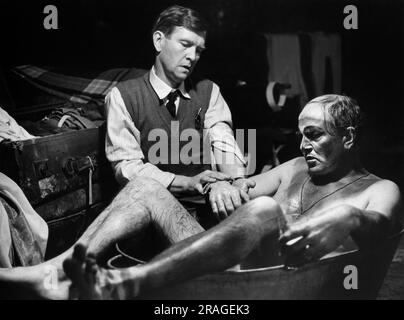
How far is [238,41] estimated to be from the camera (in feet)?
12.8

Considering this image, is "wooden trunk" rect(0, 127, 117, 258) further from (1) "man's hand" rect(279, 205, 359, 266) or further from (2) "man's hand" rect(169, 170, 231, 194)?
(1) "man's hand" rect(279, 205, 359, 266)

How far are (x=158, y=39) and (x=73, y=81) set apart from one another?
2.46ft

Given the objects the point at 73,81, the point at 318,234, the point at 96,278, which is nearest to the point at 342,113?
the point at 318,234

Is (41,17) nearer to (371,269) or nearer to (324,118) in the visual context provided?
(324,118)

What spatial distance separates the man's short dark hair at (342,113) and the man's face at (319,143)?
3 centimetres

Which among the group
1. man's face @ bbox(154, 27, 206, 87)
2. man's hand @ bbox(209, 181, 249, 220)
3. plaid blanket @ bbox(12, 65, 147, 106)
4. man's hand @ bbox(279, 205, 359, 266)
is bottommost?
man's hand @ bbox(279, 205, 359, 266)

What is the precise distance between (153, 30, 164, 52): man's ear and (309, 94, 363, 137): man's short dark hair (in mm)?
994

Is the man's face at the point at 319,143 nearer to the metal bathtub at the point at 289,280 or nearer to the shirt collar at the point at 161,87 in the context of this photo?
the metal bathtub at the point at 289,280

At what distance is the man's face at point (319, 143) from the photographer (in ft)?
10.7

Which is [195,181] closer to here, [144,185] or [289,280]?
[144,185]

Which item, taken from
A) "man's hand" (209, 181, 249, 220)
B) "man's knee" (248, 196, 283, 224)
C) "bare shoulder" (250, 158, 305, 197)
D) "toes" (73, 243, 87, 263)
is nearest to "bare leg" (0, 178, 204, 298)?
"man's hand" (209, 181, 249, 220)

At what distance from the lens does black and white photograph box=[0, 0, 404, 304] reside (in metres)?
2.89

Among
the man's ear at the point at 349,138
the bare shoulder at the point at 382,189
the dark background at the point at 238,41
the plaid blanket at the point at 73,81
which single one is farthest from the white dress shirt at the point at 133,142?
the bare shoulder at the point at 382,189
